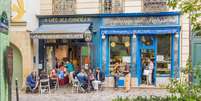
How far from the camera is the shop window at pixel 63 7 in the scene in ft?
79.1

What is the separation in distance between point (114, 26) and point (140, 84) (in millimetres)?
3401

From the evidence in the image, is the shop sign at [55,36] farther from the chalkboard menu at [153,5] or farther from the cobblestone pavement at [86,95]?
the chalkboard menu at [153,5]

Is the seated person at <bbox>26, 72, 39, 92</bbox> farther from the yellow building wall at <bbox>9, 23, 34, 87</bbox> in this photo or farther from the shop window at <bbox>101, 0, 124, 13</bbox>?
the shop window at <bbox>101, 0, 124, 13</bbox>

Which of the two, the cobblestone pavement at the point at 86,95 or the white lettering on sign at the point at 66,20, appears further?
the white lettering on sign at the point at 66,20

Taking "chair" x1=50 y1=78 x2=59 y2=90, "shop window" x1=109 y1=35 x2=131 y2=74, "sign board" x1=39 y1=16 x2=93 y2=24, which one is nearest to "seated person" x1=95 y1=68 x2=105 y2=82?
"shop window" x1=109 y1=35 x2=131 y2=74

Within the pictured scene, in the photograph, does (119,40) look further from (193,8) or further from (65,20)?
(193,8)

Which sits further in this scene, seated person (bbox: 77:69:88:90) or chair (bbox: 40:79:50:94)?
seated person (bbox: 77:69:88:90)

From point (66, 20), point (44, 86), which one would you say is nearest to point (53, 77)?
point (44, 86)

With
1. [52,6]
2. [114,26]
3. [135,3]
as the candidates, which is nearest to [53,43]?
[52,6]

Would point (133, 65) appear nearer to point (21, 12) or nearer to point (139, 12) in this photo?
point (139, 12)

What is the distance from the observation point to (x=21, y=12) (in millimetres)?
21891

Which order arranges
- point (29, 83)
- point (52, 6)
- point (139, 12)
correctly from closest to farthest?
point (29, 83) < point (139, 12) < point (52, 6)

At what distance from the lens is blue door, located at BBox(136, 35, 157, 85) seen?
23.2m

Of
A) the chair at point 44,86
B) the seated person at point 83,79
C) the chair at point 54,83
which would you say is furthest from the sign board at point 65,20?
the chair at point 44,86
